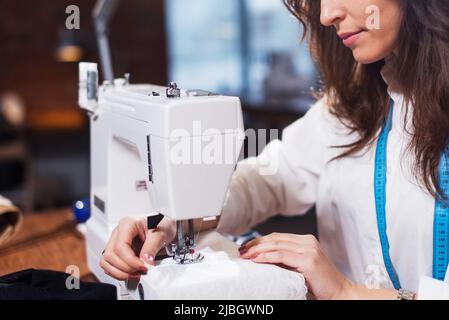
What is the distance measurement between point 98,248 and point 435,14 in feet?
2.08

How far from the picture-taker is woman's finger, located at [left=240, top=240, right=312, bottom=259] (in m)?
0.74

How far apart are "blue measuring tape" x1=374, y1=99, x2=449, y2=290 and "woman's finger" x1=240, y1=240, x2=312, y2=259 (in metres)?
0.26

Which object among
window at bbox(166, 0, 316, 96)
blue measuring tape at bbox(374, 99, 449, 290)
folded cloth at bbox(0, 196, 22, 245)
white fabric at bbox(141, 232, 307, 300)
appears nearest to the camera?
white fabric at bbox(141, 232, 307, 300)

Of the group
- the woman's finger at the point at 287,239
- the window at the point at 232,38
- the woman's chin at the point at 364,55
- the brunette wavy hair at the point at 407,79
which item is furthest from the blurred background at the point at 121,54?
the woman's finger at the point at 287,239

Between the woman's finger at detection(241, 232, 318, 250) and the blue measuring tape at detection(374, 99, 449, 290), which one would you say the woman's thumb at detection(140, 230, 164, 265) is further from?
the blue measuring tape at detection(374, 99, 449, 290)

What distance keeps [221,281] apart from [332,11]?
1.42 feet

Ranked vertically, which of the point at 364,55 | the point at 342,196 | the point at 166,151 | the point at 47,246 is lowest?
the point at 47,246

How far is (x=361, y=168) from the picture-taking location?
103 centimetres

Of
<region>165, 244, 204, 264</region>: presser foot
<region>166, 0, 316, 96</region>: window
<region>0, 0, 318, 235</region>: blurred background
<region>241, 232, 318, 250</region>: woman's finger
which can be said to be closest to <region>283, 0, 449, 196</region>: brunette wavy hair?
<region>241, 232, 318, 250</region>: woman's finger

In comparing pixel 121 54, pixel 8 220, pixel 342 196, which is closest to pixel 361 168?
pixel 342 196

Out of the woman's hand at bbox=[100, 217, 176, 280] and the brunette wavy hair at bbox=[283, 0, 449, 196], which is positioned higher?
the brunette wavy hair at bbox=[283, 0, 449, 196]

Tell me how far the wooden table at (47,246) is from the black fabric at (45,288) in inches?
2.1

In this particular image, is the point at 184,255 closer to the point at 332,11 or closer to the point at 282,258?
the point at 282,258
